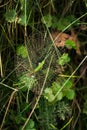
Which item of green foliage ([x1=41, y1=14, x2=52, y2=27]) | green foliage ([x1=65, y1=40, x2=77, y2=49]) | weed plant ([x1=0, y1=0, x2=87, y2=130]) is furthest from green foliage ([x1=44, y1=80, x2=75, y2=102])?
green foliage ([x1=41, y1=14, x2=52, y2=27])

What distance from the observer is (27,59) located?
49.0 inches

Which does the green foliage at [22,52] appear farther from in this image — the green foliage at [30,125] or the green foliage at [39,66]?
the green foliage at [30,125]

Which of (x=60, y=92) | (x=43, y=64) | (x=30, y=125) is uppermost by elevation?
(x=43, y=64)

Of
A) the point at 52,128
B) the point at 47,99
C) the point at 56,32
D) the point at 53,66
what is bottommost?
the point at 52,128

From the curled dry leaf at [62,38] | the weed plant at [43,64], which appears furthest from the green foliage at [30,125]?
the curled dry leaf at [62,38]

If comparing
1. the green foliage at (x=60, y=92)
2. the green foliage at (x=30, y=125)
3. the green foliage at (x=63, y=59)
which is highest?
the green foliage at (x=63, y=59)

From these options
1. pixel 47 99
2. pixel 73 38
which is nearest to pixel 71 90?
pixel 47 99

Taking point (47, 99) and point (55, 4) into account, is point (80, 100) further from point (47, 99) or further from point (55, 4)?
point (55, 4)

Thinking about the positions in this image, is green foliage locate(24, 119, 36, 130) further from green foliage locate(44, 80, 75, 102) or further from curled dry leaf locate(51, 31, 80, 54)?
curled dry leaf locate(51, 31, 80, 54)

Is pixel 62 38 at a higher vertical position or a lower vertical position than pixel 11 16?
lower

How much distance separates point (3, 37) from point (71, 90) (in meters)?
0.36

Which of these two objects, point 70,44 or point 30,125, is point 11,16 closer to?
point 70,44

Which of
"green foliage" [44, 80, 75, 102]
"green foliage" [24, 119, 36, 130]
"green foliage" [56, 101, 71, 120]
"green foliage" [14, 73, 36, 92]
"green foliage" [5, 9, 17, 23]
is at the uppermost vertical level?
"green foliage" [5, 9, 17, 23]

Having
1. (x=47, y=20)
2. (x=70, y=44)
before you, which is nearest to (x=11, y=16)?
(x=47, y=20)
